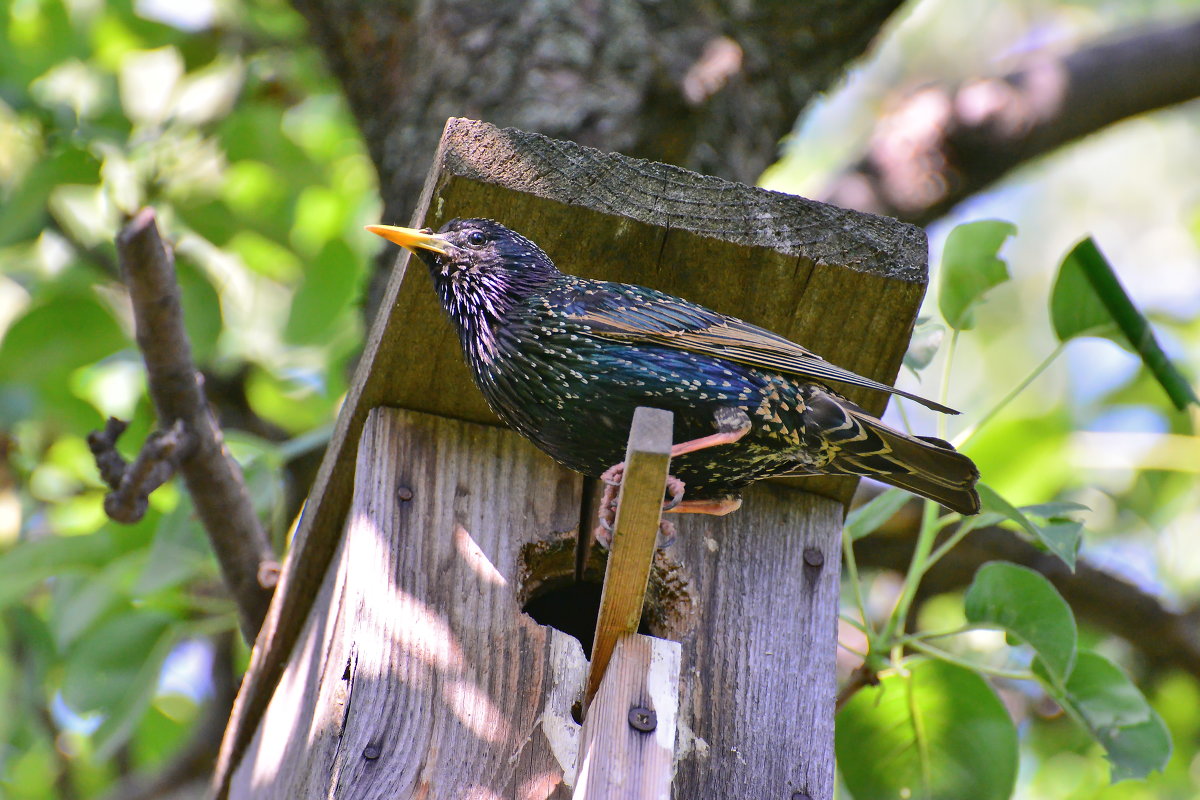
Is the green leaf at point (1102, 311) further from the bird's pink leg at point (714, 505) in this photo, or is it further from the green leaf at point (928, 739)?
the bird's pink leg at point (714, 505)

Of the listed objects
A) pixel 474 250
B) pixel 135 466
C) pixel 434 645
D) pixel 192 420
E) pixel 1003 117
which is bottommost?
pixel 434 645

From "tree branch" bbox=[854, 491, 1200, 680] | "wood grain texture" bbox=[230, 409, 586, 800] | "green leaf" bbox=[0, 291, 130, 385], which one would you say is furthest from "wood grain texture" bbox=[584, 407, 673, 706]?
"tree branch" bbox=[854, 491, 1200, 680]

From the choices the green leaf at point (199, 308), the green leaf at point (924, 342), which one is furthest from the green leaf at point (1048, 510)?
the green leaf at point (199, 308)

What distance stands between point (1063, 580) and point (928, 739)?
5.69 ft

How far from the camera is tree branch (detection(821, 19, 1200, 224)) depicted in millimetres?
4305

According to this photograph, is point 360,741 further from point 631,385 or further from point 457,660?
point 631,385

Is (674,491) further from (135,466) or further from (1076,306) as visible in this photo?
(135,466)

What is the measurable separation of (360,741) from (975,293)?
1525 mm

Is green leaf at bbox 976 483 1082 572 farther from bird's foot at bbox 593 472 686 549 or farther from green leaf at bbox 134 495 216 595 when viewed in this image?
green leaf at bbox 134 495 216 595

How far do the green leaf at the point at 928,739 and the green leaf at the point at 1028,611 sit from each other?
0.25 meters

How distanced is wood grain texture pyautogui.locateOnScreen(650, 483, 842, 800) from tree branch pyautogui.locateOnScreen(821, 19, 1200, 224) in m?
1.99

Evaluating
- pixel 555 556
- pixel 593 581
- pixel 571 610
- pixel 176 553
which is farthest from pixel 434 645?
pixel 176 553

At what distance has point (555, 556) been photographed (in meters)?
2.48

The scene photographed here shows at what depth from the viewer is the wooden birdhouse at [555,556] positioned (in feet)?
6.81
